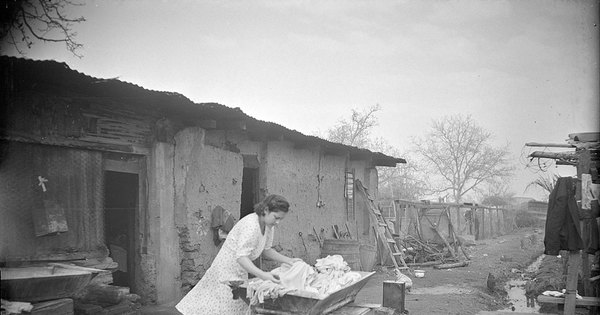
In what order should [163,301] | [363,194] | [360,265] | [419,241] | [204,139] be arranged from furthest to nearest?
[419,241]
[363,194]
[360,265]
[204,139]
[163,301]

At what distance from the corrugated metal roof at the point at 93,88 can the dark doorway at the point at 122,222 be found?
4.80ft

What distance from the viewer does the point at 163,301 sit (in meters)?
7.54

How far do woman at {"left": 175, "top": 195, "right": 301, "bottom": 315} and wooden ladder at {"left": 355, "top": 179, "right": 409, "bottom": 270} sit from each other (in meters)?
9.46

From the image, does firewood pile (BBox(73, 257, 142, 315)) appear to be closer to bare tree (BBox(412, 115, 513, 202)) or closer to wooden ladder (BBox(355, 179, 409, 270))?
wooden ladder (BBox(355, 179, 409, 270))

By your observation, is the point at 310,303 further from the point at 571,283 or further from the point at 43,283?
the point at 571,283

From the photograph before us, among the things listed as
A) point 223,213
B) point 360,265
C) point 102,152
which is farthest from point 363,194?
point 102,152

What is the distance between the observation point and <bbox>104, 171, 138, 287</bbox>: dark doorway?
7676 millimetres

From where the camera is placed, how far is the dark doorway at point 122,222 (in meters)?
7.68

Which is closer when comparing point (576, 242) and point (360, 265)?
point (576, 242)

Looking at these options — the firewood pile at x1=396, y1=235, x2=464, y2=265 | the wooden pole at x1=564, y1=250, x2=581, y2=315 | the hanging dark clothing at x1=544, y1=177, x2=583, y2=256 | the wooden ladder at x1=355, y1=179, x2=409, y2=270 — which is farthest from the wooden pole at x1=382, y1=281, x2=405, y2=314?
the firewood pile at x1=396, y1=235, x2=464, y2=265

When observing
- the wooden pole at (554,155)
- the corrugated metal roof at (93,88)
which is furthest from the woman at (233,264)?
the wooden pole at (554,155)

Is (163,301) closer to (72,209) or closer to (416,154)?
(72,209)

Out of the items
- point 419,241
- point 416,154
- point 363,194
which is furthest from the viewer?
point 416,154

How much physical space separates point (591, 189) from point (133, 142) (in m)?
7.63
